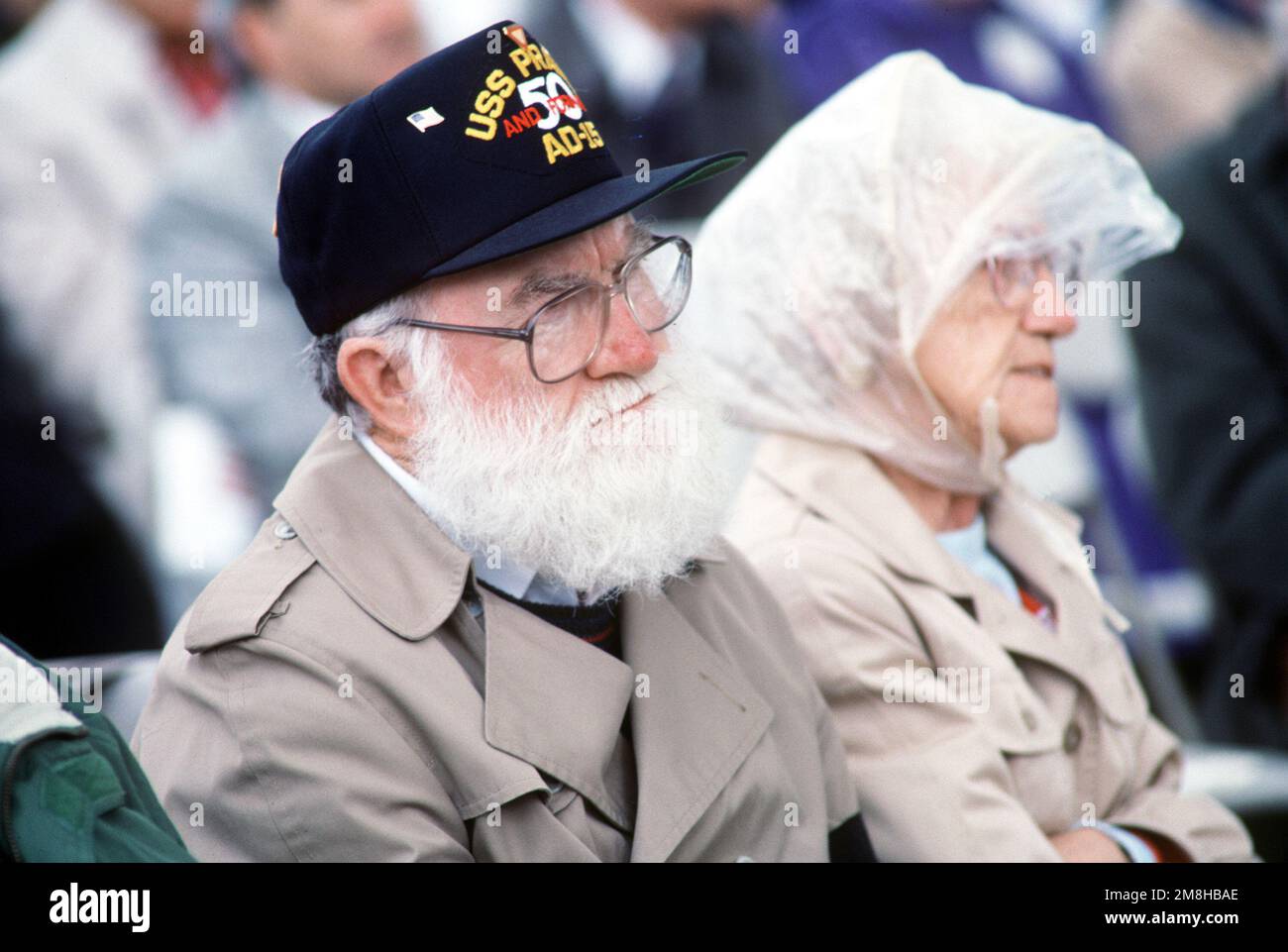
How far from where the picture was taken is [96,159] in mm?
4516

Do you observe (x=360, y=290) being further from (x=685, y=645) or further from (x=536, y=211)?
(x=685, y=645)

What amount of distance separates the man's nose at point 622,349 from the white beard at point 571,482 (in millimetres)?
32

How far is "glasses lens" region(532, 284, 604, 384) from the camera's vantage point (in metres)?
2.34

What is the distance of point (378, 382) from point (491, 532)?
32 cm

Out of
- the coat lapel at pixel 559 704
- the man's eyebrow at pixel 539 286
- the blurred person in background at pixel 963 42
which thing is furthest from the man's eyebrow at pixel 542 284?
the blurred person in background at pixel 963 42

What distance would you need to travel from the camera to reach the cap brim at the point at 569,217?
89.0 inches

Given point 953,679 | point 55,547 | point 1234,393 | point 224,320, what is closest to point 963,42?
point 1234,393

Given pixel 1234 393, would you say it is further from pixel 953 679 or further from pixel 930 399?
pixel 953 679

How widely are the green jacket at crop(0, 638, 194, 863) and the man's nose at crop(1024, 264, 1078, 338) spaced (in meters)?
2.03

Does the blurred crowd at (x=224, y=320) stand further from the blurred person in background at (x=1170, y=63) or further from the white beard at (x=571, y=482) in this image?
the white beard at (x=571, y=482)

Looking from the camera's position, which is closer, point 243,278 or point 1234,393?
point 1234,393

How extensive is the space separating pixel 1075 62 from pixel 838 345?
3.61m

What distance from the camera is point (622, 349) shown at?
238 cm
